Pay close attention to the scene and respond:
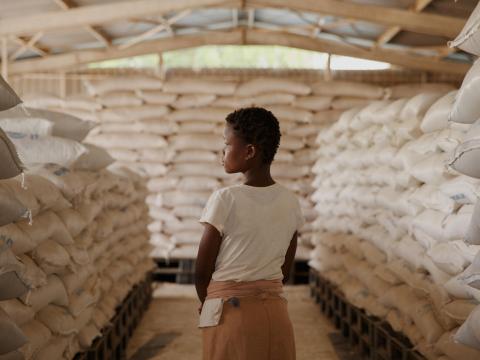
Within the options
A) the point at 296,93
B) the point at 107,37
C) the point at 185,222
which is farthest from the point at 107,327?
the point at 107,37

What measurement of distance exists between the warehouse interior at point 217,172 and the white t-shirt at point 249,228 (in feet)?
2.28

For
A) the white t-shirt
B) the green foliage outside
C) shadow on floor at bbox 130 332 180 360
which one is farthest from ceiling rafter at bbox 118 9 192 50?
the white t-shirt

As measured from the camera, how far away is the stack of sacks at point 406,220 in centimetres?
319

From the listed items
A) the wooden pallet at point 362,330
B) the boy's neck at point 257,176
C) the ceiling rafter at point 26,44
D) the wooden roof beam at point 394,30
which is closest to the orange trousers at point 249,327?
the boy's neck at point 257,176

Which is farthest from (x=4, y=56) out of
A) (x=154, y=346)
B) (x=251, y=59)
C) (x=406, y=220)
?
(x=251, y=59)

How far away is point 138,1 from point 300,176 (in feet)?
9.73

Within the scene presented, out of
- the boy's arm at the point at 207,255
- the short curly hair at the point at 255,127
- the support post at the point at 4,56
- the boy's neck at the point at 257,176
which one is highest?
the support post at the point at 4,56

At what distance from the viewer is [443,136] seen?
11.6 ft

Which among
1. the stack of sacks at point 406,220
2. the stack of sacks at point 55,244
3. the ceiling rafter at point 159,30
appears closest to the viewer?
the stack of sacks at point 55,244

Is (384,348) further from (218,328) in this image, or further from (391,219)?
(218,328)

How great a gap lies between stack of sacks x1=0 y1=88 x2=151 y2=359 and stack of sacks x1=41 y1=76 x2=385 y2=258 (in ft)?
11.2

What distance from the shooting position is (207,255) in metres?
2.18

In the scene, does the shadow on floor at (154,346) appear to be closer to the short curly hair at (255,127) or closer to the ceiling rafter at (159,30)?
the short curly hair at (255,127)

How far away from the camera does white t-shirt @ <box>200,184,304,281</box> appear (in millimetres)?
2139
